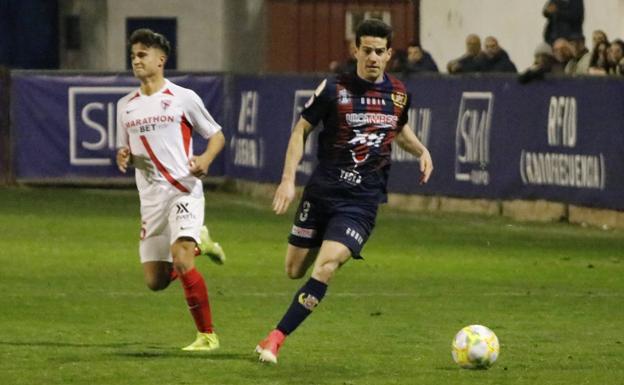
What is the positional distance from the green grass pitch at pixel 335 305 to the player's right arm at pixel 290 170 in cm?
93

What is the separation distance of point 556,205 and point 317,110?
11.1 metres

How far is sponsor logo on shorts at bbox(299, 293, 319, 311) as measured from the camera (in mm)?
10711

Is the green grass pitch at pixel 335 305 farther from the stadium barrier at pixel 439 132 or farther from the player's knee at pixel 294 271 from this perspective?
the stadium barrier at pixel 439 132

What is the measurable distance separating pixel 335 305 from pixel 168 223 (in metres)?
3.10

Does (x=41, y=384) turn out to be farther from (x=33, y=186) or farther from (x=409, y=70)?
(x=33, y=186)

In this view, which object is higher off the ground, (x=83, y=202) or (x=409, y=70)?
(x=409, y=70)

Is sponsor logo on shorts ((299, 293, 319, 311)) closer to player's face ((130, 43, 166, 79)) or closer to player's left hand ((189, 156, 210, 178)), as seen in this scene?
player's left hand ((189, 156, 210, 178))

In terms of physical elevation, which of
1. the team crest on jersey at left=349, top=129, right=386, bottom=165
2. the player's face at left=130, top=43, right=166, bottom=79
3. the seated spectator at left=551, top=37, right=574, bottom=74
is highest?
the player's face at left=130, top=43, right=166, bottom=79

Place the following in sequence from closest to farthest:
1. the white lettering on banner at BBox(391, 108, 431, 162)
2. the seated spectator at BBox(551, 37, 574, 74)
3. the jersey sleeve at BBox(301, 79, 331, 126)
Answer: the jersey sleeve at BBox(301, 79, 331, 126) → the seated spectator at BBox(551, 37, 574, 74) → the white lettering on banner at BBox(391, 108, 431, 162)

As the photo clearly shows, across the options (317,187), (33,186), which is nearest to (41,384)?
(317,187)

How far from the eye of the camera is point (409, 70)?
25.0m

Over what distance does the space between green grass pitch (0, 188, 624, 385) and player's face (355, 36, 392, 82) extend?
1.66 meters

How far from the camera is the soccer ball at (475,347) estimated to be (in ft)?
34.6

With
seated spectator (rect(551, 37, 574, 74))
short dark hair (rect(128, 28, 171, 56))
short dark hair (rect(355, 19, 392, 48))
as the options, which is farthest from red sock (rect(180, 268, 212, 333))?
seated spectator (rect(551, 37, 574, 74))
